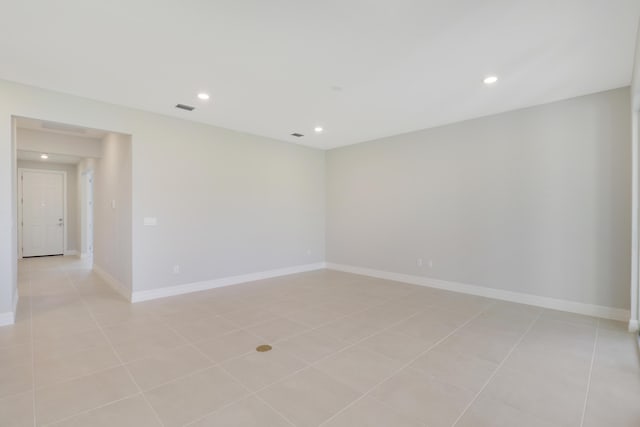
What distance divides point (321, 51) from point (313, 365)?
2714 millimetres

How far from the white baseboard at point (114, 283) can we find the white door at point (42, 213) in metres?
3.30

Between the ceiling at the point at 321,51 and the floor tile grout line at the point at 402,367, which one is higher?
the ceiling at the point at 321,51

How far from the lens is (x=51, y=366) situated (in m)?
2.52

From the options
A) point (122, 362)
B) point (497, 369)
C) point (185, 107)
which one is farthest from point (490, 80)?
point (122, 362)

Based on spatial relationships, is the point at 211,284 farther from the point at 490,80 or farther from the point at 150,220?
the point at 490,80

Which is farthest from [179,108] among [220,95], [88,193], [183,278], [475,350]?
[88,193]

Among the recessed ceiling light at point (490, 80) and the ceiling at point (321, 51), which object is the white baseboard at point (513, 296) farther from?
the recessed ceiling light at point (490, 80)

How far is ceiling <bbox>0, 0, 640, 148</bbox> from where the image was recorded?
2191 mm

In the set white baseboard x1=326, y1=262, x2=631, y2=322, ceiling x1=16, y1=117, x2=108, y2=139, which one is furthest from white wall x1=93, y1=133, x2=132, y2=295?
white baseboard x1=326, y1=262, x2=631, y2=322

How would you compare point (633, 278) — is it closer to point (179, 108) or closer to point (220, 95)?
point (220, 95)

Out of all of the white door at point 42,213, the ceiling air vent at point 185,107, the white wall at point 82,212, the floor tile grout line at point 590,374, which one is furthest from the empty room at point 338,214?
the white door at point 42,213

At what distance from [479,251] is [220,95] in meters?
4.26

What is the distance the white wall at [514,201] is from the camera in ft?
12.0

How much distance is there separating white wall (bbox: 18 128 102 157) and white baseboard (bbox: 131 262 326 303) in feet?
10.3
